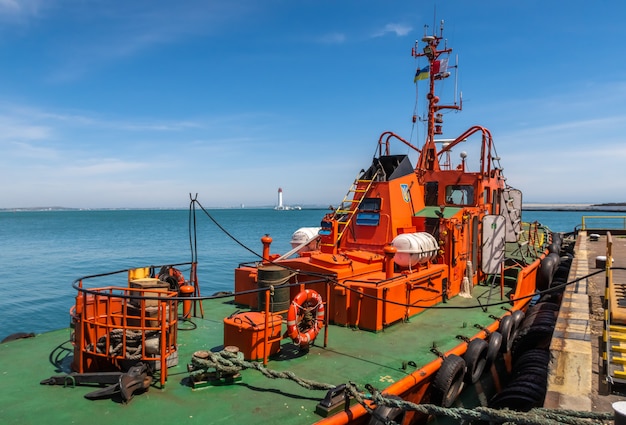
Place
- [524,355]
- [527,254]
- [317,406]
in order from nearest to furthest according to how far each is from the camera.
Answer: [317,406], [524,355], [527,254]

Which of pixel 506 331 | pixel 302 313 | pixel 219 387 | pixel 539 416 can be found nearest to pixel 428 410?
pixel 539 416

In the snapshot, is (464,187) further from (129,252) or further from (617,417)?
(129,252)

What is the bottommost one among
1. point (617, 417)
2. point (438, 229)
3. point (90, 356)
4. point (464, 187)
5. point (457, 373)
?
point (457, 373)

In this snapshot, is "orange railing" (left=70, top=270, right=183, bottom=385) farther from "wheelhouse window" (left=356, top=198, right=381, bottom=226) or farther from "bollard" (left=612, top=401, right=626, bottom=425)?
"wheelhouse window" (left=356, top=198, right=381, bottom=226)

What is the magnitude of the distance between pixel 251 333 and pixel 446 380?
288 cm

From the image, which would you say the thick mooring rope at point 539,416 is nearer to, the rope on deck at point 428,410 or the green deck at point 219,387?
the rope on deck at point 428,410

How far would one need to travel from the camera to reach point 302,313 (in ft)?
22.2

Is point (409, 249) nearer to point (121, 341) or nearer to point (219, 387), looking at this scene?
point (219, 387)

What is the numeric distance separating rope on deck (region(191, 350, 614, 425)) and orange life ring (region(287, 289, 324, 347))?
81 centimetres

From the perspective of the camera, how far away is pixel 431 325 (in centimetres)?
829

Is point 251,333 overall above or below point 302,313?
below

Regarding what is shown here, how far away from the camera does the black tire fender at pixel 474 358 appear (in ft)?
22.8

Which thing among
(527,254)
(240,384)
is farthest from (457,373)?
(527,254)

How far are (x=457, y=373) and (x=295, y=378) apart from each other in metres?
2.70
